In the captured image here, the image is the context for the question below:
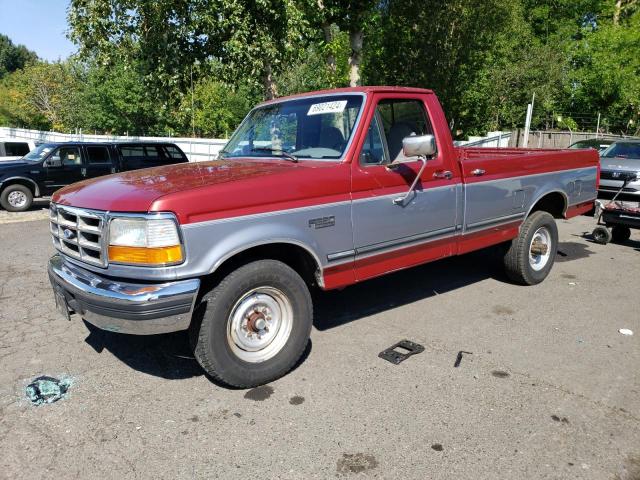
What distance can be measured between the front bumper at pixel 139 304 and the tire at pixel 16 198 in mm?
10742

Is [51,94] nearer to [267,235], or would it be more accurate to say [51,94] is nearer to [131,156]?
[131,156]

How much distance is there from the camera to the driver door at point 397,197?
13.1 ft

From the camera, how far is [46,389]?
141 inches

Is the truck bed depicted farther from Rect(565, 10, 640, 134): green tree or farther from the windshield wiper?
Rect(565, 10, 640, 134): green tree

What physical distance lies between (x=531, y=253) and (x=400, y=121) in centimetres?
263

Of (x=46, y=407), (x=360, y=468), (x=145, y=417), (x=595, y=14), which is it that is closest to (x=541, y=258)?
(x=360, y=468)

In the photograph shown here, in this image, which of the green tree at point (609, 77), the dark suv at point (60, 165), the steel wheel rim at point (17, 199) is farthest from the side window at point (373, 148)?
the green tree at point (609, 77)

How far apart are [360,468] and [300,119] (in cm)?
292

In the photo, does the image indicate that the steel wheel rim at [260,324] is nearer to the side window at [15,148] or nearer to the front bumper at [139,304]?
the front bumper at [139,304]

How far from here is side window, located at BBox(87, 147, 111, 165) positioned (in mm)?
12781

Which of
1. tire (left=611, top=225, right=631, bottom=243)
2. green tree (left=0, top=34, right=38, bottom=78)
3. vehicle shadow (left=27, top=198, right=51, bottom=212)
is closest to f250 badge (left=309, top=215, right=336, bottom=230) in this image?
tire (left=611, top=225, right=631, bottom=243)

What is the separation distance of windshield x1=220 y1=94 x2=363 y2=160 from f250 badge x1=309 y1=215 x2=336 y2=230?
55 centimetres

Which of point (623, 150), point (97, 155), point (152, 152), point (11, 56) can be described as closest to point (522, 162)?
point (623, 150)

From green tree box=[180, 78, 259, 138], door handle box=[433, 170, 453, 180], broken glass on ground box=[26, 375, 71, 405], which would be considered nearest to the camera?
broken glass on ground box=[26, 375, 71, 405]
